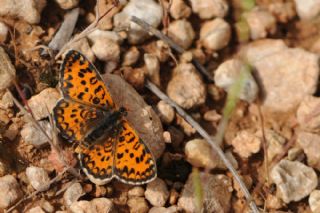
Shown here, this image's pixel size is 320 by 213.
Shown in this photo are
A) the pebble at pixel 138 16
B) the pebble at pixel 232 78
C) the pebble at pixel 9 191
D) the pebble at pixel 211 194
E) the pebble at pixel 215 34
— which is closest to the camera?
the pebble at pixel 9 191

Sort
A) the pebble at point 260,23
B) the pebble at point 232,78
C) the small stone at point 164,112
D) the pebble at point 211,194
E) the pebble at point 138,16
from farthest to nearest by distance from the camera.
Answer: the pebble at point 260,23, the pebble at point 232,78, the pebble at point 138,16, the small stone at point 164,112, the pebble at point 211,194

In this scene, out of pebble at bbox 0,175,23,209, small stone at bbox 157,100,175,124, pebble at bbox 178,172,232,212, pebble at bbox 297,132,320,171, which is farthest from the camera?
pebble at bbox 297,132,320,171

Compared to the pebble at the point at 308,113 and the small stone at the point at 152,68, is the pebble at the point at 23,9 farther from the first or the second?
the pebble at the point at 308,113

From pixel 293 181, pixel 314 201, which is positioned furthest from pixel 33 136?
pixel 314 201

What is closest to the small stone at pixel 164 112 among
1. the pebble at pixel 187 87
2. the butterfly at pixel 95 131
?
the pebble at pixel 187 87

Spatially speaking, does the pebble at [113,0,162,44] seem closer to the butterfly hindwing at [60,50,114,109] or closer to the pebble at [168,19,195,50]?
the pebble at [168,19,195,50]

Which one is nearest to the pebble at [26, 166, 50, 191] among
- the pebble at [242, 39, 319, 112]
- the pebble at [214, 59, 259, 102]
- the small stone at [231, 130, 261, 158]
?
the small stone at [231, 130, 261, 158]

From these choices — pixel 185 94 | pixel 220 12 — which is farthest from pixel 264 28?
pixel 185 94

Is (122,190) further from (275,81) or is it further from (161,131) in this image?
(275,81)

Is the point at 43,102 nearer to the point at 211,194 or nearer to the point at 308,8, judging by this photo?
A: the point at 211,194
